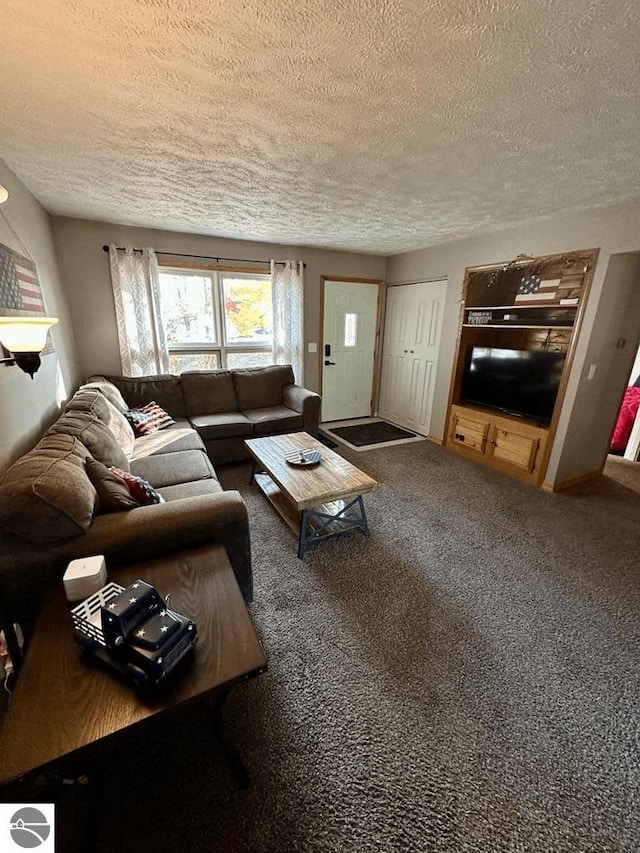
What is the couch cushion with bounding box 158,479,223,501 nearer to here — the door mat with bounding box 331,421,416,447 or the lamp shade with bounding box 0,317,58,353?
the lamp shade with bounding box 0,317,58,353

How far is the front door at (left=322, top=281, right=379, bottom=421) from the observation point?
186 inches

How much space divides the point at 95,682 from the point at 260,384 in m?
3.32

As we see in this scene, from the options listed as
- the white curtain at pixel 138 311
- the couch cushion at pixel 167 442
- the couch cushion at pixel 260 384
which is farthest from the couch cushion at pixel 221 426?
the white curtain at pixel 138 311

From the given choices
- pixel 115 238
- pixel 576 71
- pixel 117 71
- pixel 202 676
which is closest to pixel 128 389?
pixel 115 238

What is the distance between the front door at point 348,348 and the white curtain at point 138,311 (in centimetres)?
210

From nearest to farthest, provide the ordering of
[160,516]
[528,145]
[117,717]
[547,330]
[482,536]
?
[117,717] → [160,516] → [528,145] → [482,536] → [547,330]


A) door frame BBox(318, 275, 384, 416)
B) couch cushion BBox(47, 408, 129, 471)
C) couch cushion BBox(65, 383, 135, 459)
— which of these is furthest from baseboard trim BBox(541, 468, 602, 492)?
couch cushion BBox(65, 383, 135, 459)

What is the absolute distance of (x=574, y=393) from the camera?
2930mm

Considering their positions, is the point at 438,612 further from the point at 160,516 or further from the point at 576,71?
the point at 576,71

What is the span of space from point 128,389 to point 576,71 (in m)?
3.78

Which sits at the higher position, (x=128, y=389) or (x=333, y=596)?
(x=128, y=389)

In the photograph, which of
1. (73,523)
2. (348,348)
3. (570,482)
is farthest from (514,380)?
(73,523)

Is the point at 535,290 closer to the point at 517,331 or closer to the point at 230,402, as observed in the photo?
the point at 517,331

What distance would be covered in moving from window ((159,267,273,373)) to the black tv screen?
99.3 inches
